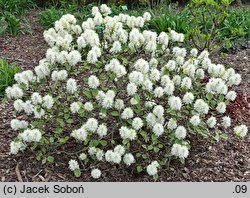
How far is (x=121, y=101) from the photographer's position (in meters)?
3.54

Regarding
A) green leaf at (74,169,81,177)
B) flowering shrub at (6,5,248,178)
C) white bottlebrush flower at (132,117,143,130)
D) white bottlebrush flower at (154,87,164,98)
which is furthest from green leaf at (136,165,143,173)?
white bottlebrush flower at (154,87,164,98)

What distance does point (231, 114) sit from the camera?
454 centimetres

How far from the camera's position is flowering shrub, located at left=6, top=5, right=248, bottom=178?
139 inches

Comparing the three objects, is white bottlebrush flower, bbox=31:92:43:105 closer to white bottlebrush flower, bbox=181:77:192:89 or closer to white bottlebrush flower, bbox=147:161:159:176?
white bottlebrush flower, bbox=147:161:159:176

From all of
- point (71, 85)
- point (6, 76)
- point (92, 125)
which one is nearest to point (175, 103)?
point (92, 125)

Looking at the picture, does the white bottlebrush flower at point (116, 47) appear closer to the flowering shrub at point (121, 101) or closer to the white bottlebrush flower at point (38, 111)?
the flowering shrub at point (121, 101)

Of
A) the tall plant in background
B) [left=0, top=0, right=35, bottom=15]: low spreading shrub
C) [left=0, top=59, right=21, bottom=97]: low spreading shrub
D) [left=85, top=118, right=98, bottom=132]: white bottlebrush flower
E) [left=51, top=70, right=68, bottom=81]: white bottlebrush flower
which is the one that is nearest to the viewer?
[left=85, top=118, right=98, bottom=132]: white bottlebrush flower

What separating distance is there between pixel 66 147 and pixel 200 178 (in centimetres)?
114

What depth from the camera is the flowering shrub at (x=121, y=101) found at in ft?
11.6

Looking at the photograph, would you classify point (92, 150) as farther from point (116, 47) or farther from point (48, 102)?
point (116, 47)

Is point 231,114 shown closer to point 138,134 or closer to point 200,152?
point 200,152

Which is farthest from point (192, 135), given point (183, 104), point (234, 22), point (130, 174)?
point (234, 22)

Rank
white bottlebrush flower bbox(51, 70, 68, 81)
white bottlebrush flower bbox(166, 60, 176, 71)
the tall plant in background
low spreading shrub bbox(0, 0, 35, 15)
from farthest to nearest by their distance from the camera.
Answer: low spreading shrub bbox(0, 0, 35, 15) < the tall plant in background < white bottlebrush flower bbox(166, 60, 176, 71) < white bottlebrush flower bbox(51, 70, 68, 81)

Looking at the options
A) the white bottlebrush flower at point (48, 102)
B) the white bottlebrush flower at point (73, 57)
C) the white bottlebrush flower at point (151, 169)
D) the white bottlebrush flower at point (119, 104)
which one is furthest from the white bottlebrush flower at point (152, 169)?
the white bottlebrush flower at point (73, 57)
